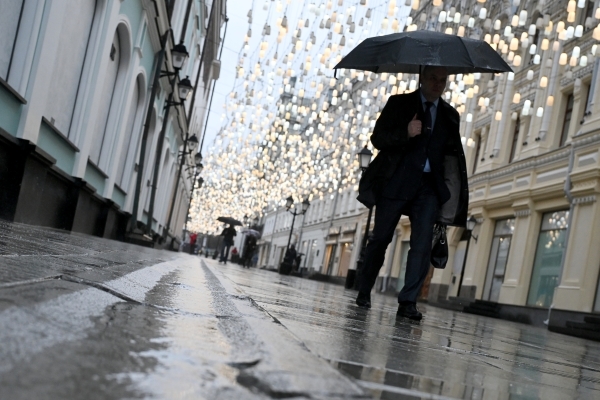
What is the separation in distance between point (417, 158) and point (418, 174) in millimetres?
126

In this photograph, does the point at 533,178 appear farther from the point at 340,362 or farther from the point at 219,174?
the point at 219,174

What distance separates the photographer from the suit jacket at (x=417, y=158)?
19.6ft

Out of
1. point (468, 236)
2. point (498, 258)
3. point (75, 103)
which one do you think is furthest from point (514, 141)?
point (75, 103)

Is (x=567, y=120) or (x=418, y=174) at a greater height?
(x=567, y=120)

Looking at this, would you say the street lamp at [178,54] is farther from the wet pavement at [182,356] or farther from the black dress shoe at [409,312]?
the wet pavement at [182,356]

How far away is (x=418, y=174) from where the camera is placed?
597 centimetres

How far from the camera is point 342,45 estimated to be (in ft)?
64.4

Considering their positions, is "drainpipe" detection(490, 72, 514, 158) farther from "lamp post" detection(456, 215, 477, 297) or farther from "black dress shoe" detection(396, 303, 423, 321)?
"black dress shoe" detection(396, 303, 423, 321)

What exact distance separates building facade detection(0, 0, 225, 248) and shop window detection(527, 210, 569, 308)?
1248 cm

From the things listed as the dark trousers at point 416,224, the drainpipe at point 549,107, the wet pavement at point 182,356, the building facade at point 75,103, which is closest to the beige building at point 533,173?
the drainpipe at point 549,107

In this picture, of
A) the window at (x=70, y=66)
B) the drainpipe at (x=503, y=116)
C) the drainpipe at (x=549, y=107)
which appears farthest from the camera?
the drainpipe at (x=503, y=116)

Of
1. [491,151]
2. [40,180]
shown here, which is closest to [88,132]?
[40,180]

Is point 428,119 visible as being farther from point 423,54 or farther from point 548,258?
point 548,258

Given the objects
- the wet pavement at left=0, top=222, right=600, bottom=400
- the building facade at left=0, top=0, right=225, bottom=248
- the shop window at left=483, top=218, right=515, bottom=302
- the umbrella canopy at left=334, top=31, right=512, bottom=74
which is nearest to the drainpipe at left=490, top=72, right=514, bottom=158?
the shop window at left=483, top=218, right=515, bottom=302
